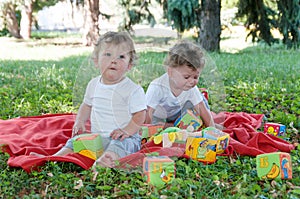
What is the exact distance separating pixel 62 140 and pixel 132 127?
89cm

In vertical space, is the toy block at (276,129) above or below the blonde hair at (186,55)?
below

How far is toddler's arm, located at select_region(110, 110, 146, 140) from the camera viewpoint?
355 cm

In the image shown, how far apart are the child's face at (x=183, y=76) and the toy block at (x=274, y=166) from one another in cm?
93

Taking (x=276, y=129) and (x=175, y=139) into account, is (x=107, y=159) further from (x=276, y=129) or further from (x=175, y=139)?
(x=276, y=129)

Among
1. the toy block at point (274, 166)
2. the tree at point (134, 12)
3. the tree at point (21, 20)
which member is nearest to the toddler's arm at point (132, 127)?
the toy block at point (274, 166)

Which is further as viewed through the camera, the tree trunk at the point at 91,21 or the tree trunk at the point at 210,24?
the tree trunk at the point at 91,21

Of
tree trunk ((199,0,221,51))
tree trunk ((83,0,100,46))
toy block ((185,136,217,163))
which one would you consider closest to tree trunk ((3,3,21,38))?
tree trunk ((83,0,100,46))

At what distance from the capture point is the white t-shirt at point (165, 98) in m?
3.87

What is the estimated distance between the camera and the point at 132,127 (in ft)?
11.8

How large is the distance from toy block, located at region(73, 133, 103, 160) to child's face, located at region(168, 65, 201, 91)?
32.2 inches

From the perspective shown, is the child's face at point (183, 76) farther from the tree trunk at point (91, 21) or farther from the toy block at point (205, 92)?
the tree trunk at point (91, 21)

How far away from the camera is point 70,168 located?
11.0ft

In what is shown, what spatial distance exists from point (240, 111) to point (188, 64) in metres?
2.08

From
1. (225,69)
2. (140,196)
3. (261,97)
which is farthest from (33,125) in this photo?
(225,69)
